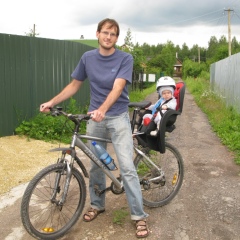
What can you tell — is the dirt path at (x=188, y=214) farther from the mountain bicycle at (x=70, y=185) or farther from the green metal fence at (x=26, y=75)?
the green metal fence at (x=26, y=75)

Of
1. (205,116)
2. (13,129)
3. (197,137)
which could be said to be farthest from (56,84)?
(205,116)

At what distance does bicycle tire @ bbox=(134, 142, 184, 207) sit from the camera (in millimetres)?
4020

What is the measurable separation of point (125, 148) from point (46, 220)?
1059 millimetres

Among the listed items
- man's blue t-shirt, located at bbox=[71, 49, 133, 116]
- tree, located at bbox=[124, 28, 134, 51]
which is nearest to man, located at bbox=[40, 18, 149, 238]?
man's blue t-shirt, located at bbox=[71, 49, 133, 116]

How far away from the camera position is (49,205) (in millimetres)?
3400

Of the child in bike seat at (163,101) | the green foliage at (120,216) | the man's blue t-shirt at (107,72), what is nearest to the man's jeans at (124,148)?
the man's blue t-shirt at (107,72)

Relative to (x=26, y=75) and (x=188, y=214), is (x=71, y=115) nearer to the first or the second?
(x=188, y=214)

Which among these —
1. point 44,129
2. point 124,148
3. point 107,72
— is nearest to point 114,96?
point 107,72

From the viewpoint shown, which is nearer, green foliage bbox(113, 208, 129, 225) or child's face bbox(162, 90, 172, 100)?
green foliage bbox(113, 208, 129, 225)

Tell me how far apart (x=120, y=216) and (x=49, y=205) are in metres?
0.84

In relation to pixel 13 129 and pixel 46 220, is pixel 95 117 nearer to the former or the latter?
pixel 46 220

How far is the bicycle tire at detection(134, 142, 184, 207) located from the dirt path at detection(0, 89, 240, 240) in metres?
0.12

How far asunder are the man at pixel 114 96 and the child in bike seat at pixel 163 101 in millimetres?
484

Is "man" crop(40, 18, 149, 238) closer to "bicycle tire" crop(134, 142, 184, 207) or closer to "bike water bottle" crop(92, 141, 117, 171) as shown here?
"bike water bottle" crop(92, 141, 117, 171)
